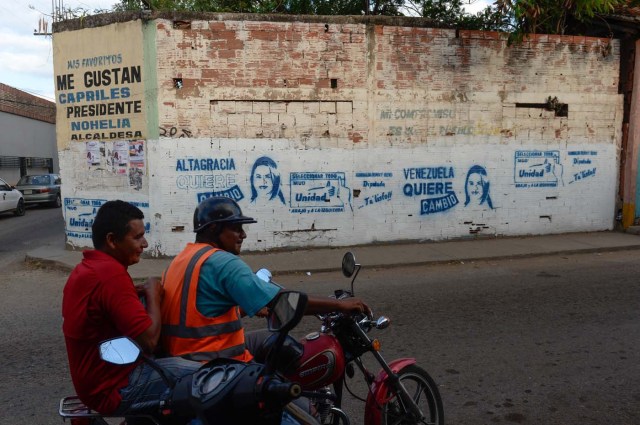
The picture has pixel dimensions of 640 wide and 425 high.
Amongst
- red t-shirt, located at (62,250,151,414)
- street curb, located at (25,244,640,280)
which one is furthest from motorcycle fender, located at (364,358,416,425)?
street curb, located at (25,244,640,280)

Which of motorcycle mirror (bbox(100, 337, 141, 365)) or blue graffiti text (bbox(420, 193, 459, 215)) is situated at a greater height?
motorcycle mirror (bbox(100, 337, 141, 365))

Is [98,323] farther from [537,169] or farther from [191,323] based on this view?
[537,169]

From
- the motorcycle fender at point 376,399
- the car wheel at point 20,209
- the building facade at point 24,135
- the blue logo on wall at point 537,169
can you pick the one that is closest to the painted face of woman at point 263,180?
the blue logo on wall at point 537,169

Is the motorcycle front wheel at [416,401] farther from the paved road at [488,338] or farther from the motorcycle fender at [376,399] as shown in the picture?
the paved road at [488,338]

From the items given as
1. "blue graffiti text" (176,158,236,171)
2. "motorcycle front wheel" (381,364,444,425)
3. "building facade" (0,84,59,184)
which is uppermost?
"building facade" (0,84,59,184)

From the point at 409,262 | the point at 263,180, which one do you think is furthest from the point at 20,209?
→ the point at 409,262

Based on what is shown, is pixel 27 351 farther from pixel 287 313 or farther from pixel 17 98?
pixel 17 98

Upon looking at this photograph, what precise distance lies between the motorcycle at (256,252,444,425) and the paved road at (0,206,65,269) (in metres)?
9.24

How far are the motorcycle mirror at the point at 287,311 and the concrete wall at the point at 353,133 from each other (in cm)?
877

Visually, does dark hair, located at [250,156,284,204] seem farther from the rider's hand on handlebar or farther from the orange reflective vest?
the orange reflective vest

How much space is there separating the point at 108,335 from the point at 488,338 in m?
4.23

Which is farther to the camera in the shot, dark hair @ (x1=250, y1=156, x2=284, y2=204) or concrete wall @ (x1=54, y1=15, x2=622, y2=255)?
dark hair @ (x1=250, y1=156, x2=284, y2=204)

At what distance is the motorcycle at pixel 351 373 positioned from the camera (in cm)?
279

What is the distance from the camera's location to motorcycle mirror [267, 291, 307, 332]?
6.52ft
